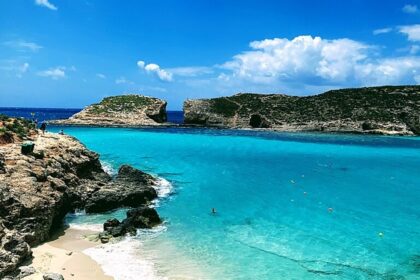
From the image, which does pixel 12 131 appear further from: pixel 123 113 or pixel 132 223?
pixel 123 113

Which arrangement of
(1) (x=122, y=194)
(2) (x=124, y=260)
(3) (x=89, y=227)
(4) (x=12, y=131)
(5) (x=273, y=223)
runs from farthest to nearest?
(4) (x=12, y=131) → (1) (x=122, y=194) → (5) (x=273, y=223) → (3) (x=89, y=227) → (2) (x=124, y=260)

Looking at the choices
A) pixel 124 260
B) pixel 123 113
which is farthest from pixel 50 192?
pixel 123 113

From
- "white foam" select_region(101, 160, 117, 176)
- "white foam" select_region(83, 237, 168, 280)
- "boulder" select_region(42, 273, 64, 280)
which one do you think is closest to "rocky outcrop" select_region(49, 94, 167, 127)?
"white foam" select_region(101, 160, 117, 176)

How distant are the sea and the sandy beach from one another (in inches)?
31.5

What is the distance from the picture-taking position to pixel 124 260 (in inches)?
754

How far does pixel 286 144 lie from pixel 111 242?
2224 inches

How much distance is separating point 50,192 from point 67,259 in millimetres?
5806

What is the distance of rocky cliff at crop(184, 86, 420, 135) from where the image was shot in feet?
347

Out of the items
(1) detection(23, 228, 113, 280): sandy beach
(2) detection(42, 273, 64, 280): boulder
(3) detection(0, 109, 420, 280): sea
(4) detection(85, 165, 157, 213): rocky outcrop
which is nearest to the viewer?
(2) detection(42, 273, 64, 280): boulder

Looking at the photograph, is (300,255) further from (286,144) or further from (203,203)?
(286,144)

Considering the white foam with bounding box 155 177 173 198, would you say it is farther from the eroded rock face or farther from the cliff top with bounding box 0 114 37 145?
the cliff top with bounding box 0 114 37 145

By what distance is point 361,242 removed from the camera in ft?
73.3

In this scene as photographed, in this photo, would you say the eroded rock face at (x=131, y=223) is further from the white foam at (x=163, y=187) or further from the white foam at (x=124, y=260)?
the white foam at (x=163, y=187)

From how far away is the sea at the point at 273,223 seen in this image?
18781mm
